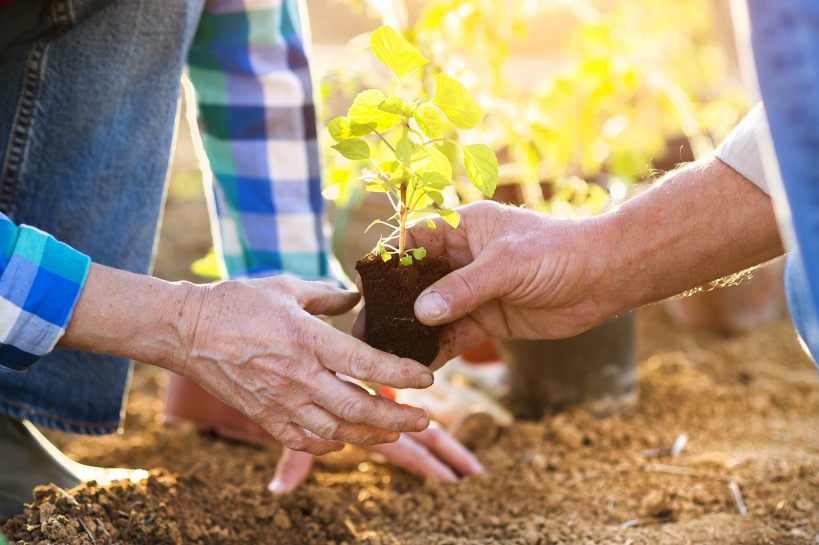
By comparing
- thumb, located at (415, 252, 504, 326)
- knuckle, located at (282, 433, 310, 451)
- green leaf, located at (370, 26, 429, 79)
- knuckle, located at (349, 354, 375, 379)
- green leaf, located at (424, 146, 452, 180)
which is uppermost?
green leaf, located at (370, 26, 429, 79)

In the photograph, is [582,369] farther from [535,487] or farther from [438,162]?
[438,162]

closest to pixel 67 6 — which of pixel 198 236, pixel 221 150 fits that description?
pixel 221 150

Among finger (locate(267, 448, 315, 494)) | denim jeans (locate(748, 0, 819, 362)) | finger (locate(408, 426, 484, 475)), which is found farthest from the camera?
finger (locate(408, 426, 484, 475))

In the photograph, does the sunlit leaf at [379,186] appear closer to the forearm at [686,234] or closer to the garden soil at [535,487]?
the forearm at [686,234]

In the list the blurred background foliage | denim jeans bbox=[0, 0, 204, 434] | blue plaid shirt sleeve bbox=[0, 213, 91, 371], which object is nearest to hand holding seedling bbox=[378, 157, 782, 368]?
the blurred background foliage

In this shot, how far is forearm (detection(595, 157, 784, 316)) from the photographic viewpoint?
1450 millimetres

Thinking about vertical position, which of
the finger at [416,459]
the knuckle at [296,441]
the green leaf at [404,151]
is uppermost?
the green leaf at [404,151]

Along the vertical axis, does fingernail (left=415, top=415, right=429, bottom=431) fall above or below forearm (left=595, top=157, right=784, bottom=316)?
below

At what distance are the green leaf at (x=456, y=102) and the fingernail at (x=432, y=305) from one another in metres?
0.30

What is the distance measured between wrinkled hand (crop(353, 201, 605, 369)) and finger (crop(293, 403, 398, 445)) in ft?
0.73

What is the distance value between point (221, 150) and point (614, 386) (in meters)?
1.28

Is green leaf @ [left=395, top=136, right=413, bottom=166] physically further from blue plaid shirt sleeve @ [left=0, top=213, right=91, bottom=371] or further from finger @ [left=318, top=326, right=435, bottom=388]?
blue plaid shirt sleeve @ [left=0, top=213, right=91, bottom=371]

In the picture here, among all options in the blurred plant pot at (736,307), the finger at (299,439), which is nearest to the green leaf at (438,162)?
the finger at (299,439)

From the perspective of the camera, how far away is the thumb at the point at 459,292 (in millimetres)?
1393
